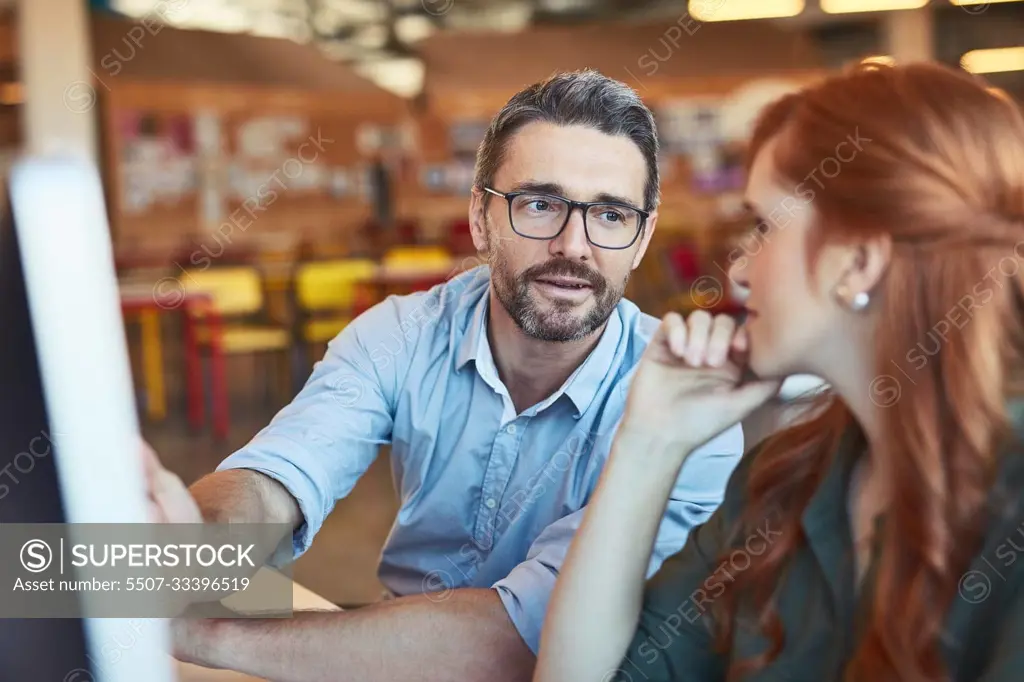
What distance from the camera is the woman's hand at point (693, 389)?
109 centimetres

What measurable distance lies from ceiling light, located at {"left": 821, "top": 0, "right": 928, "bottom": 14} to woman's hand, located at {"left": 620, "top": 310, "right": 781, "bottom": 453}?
788 cm

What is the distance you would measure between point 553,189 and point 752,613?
60cm

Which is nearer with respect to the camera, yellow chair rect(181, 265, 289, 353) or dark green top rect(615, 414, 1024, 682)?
dark green top rect(615, 414, 1024, 682)

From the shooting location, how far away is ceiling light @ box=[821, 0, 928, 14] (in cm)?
812

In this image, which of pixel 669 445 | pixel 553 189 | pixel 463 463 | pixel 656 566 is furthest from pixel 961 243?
pixel 463 463

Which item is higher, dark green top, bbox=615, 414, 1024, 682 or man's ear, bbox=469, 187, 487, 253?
man's ear, bbox=469, 187, 487, 253

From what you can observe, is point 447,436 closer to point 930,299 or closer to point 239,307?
point 930,299

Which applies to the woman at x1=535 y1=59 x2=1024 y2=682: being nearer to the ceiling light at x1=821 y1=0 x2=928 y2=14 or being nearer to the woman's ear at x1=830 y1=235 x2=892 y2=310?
the woman's ear at x1=830 y1=235 x2=892 y2=310

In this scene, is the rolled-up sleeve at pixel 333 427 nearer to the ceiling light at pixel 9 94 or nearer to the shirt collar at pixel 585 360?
the shirt collar at pixel 585 360

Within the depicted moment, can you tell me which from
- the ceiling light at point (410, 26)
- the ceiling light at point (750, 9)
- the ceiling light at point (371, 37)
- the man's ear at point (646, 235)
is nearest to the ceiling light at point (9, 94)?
the ceiling light at point (371, 37)

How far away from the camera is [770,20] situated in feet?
30.3

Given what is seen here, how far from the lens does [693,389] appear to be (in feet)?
3.62

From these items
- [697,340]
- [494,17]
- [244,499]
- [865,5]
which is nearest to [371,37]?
[494,17]

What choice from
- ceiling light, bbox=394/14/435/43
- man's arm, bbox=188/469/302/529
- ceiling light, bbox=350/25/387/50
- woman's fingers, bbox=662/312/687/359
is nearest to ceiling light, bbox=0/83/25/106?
ceiling light, bbox=350/25/387/50
